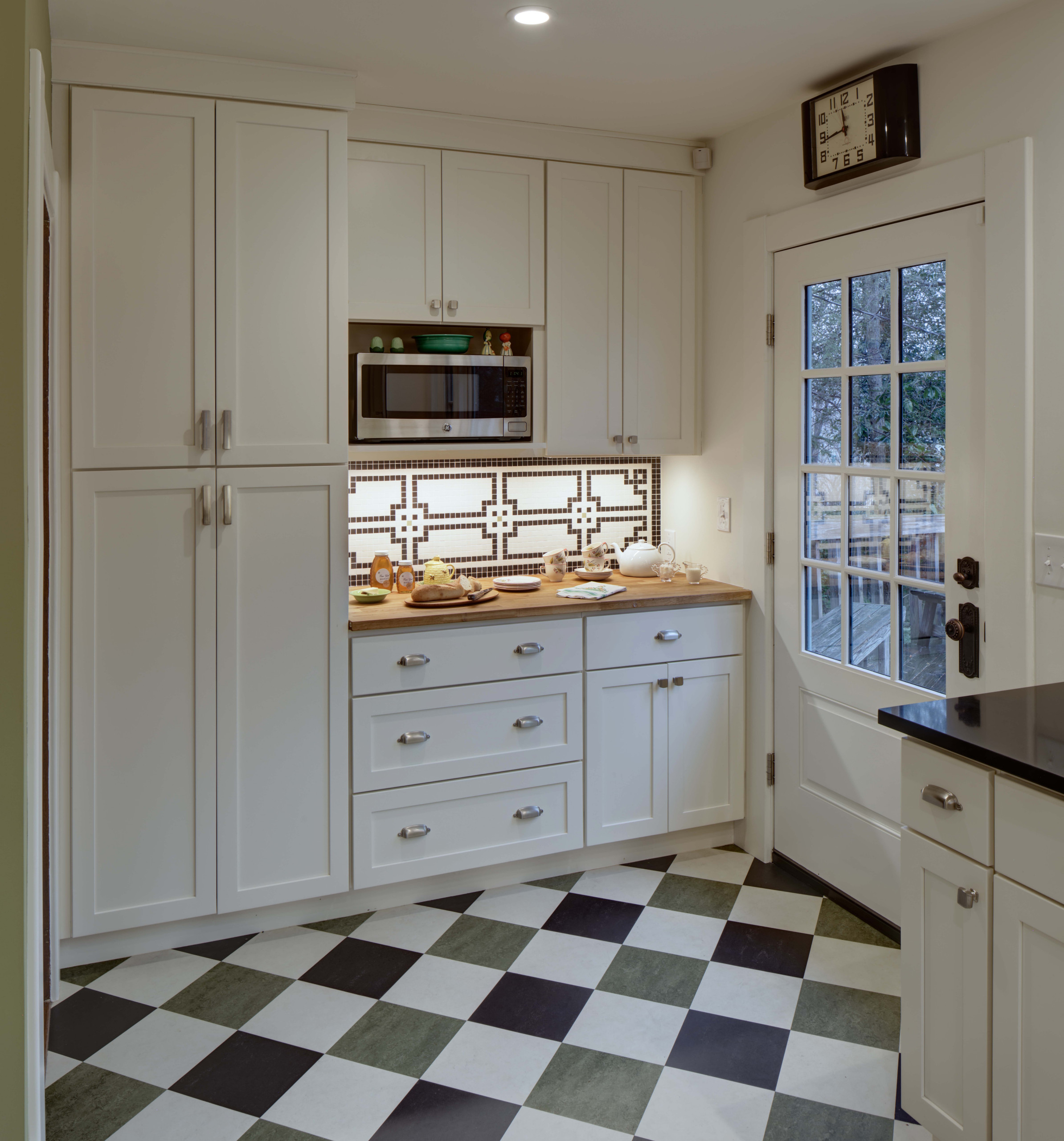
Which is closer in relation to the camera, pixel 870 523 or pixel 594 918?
pixel 870 523

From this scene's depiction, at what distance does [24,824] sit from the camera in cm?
150

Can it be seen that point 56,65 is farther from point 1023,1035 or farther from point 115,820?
point 1023,1035

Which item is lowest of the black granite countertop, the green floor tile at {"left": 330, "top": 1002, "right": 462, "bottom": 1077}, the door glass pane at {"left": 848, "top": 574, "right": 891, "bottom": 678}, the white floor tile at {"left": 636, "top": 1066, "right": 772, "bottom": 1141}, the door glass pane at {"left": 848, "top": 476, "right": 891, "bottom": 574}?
the white floor tile at {"left": 636, "top": 1066, "right": 772, "bottom": 1141}

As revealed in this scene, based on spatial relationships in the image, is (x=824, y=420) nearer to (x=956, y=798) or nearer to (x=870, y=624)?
(x=870, y=624)

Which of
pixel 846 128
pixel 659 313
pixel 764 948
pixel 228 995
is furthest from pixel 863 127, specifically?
pixel 228 995

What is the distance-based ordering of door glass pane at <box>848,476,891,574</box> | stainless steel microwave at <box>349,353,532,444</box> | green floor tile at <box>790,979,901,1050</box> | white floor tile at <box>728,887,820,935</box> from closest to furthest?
green floor tile at <box>790,979,901,1050</box>, door glass pane at <box>848,476,891,574</box>, white floor tile at <box>728,887,820,935</box>, stainless steel microwave at <box>349,353,532,444</box>

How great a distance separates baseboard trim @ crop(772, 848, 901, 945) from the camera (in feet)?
8.98

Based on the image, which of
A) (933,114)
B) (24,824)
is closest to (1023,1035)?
(24,824)

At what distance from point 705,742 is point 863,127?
1.94 m

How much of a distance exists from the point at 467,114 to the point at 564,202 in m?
0.41

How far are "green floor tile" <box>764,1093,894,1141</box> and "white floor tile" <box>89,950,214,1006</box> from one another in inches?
60.0

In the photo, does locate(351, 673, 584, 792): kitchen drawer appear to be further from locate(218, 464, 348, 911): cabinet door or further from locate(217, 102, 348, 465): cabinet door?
locate(217, 102, 348, 465): cabinet door

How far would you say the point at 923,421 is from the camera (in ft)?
8.41

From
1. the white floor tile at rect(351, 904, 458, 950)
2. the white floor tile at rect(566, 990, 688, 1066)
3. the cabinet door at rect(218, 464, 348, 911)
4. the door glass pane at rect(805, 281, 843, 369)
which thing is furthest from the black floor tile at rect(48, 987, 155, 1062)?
the door glass pane at rect(805, 281, 843, 369)
